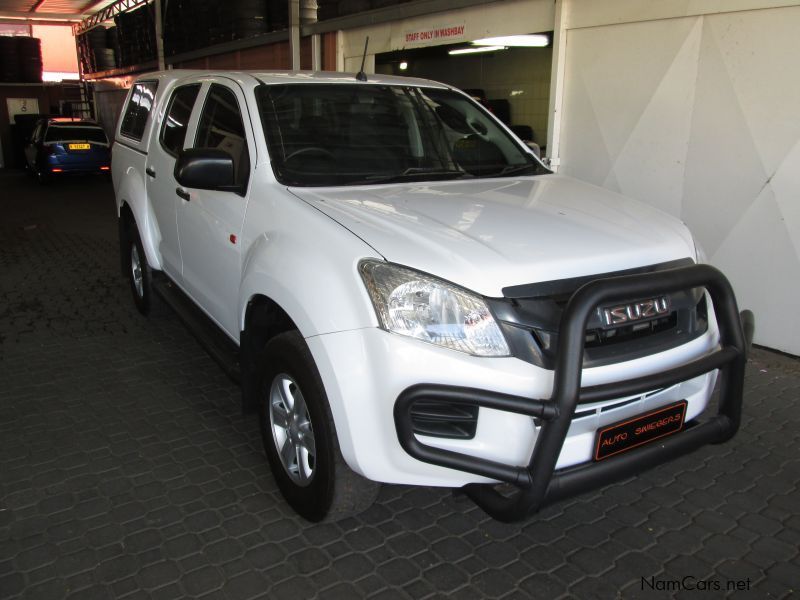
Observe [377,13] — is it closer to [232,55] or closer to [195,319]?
[232,55]

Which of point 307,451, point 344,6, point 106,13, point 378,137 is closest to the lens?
point 307,451

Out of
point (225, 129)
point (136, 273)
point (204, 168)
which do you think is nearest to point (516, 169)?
point (225, 129)

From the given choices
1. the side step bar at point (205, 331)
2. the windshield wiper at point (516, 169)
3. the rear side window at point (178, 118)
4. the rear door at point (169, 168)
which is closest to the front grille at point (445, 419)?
the side step bar at point (205, 331)

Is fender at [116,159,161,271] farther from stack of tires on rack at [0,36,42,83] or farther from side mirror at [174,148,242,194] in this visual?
stack of tires on rack at [0,36,42,83]

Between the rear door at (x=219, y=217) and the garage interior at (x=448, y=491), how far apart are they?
664 millimetres

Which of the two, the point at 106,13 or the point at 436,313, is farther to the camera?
the point at 106,13

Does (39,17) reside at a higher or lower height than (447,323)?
higher

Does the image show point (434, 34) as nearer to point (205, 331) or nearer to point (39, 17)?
point (205, 331)

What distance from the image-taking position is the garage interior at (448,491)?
2549 millimetres

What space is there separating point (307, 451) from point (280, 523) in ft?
1.20

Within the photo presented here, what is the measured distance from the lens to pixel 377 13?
8281 mm

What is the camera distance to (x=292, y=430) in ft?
8.93

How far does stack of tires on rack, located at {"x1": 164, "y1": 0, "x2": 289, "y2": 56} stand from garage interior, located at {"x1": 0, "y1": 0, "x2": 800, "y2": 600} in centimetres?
181

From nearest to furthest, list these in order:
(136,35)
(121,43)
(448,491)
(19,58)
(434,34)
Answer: (448,491) → (434,34) → (136,35) → (121,43) → (19,58)
